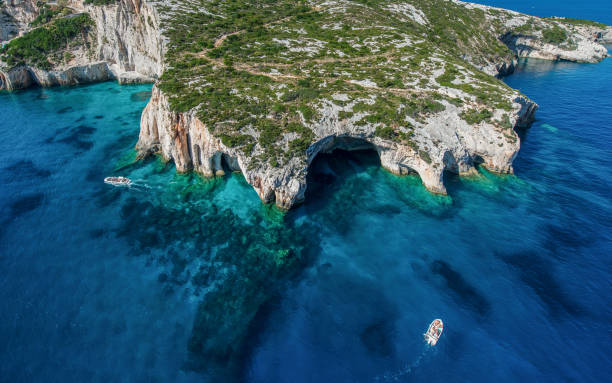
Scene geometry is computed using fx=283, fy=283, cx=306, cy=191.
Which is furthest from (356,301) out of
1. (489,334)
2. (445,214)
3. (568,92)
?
(568,92)

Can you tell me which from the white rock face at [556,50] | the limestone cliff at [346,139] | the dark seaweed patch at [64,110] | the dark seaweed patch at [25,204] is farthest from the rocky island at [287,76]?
the dark seaweed patch at [64,110]

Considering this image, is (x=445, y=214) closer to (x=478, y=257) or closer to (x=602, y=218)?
(x=478, y=257)

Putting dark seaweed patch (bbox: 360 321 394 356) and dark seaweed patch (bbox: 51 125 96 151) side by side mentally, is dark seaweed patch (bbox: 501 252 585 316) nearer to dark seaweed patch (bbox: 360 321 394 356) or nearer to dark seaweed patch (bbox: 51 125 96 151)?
dark seaweed patch (bbox: 360 321 394 356)

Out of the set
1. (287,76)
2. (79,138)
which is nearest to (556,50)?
(287,76)

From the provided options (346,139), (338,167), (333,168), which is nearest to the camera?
(333,168)

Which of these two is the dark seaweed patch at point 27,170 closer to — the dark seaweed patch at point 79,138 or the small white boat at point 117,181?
the dark seaweed patch at point 79,138

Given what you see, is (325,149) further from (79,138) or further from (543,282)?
(79,138)
